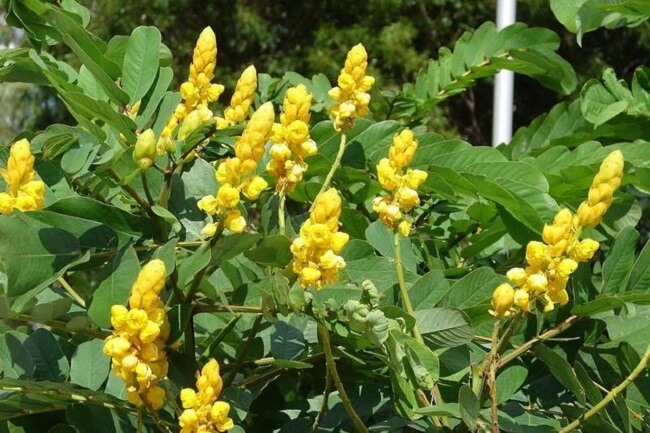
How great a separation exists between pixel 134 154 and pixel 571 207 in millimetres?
521

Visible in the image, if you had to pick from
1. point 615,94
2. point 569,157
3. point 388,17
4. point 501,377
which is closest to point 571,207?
point 569,157

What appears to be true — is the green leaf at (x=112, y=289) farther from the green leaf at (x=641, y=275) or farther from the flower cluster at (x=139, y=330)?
the green leaf at (x=641, y=275)

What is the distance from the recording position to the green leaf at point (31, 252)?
700mm

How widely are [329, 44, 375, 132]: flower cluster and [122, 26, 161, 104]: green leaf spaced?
0.19 m

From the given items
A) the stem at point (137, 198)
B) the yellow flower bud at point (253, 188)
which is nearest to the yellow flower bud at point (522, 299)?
the yellow flower bud at point (253, 188)

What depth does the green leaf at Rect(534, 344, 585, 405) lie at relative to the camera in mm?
796

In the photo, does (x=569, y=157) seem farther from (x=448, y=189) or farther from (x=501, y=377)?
(x=501, y=377)

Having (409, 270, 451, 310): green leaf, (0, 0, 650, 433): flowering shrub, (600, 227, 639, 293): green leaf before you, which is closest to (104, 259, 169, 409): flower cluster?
(0, 0, 650, 433): flowering shrub

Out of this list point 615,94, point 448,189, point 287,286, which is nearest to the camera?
point 287,286

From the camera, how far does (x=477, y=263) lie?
1217 millimetres

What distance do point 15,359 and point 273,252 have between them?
27cm

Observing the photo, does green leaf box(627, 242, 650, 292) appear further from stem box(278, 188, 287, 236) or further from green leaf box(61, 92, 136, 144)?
green leaf box(61, 92, 136, 144)

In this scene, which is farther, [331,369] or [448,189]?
[448,189]

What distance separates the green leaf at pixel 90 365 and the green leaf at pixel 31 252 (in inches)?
5.8
